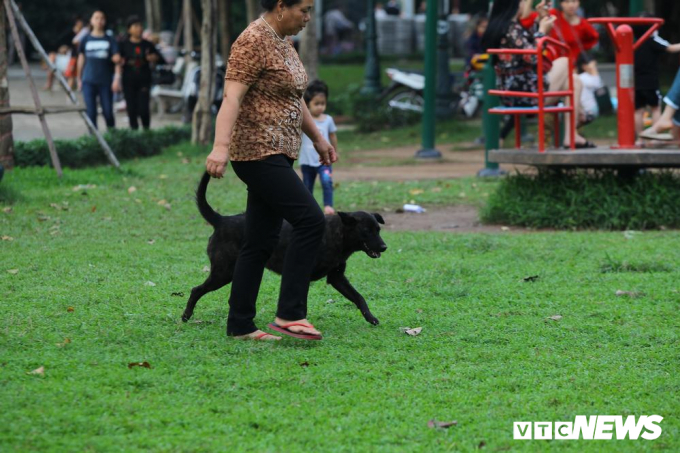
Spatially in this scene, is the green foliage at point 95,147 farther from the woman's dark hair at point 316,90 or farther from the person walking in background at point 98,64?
the woman's dark hair at point 316,90

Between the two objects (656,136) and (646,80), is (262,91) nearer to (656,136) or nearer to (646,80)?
(656,136)

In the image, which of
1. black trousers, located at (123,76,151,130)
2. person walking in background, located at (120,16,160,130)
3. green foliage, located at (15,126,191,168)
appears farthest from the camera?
black trousers, located at (123,76,151,130)

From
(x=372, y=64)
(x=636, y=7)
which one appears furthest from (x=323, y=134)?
(x=372, y=64)

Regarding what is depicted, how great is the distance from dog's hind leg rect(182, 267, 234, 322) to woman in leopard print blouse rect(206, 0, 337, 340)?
1.45ft

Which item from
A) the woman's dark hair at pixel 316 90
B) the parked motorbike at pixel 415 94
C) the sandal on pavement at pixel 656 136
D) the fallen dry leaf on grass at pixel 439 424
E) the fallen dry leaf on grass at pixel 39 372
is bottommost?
the parked motorbike at pixel 415 94

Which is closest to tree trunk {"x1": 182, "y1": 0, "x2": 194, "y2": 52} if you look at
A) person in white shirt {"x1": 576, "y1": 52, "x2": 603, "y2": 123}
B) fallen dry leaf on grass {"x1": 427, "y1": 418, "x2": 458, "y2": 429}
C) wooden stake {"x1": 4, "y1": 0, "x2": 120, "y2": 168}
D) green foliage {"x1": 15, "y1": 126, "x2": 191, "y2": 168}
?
green foliage {"x1": 15, "y1": 126, "x2": 191, "y2": 168}

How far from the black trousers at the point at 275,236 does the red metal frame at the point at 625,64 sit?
16.8ft

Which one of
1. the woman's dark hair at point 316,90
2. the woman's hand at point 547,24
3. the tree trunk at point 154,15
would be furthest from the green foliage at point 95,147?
the tree trunk at point 154,15

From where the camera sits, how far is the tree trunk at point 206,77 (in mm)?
15977

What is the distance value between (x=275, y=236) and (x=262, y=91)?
775 mm

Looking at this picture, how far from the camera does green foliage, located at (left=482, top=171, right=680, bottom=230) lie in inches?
368

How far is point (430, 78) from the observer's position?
49.7 feet

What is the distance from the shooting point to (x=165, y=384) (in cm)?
451

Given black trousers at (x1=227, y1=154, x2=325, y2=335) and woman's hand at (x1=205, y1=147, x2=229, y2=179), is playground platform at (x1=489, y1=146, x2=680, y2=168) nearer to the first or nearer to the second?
black trousers at (x1=227, y1=154, x2=325, y2=335)
